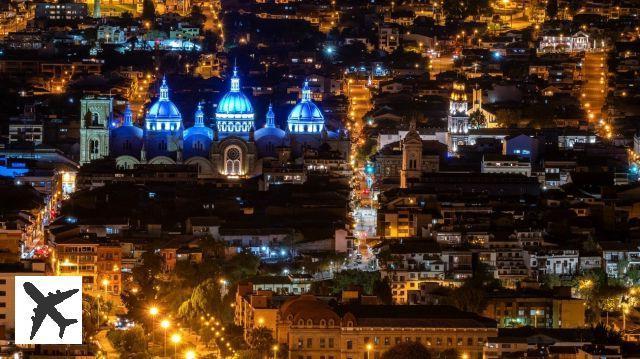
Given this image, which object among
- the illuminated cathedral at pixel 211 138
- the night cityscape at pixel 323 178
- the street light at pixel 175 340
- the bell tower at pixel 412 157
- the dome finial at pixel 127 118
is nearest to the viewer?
the street light at pixel 175 340

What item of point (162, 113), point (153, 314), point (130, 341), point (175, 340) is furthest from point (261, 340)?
point (162, 113)

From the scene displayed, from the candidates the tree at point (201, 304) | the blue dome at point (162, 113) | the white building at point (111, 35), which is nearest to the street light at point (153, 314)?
the tree at point (201, 304)

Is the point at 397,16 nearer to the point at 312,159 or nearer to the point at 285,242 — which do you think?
the point at 312,159

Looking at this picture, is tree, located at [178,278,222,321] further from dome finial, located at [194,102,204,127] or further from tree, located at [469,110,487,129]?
tree, located at [469,110,487,129]

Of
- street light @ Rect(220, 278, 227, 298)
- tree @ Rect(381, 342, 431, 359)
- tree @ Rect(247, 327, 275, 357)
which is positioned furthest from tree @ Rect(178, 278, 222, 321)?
tree @ Rect(381, 342, 431, 359)

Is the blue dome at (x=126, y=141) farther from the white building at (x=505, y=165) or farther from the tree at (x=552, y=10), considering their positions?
the tree at (x=552, y=10)
